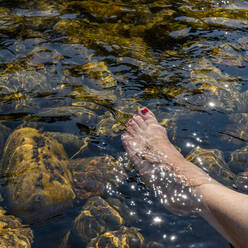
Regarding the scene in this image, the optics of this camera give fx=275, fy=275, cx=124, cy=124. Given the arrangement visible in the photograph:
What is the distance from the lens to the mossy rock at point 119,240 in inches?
86.6

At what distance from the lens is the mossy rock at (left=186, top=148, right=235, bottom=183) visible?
290 cm

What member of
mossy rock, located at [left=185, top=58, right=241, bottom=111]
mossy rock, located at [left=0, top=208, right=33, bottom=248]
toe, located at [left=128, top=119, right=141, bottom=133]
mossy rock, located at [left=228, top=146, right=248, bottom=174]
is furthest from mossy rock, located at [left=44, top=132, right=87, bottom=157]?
mossy rock, located at [left=228, top=146, right=248, bottom=174]

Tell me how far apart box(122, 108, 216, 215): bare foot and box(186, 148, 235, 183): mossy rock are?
Result: 0.10 metres

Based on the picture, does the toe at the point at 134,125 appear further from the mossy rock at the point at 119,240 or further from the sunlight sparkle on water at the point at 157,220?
the mossy rock at the point at 119,240

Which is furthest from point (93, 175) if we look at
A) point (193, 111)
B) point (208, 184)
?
point (193, 111)

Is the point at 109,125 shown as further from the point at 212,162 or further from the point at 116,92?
the point at 212,162

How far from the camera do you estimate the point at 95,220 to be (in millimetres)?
2383

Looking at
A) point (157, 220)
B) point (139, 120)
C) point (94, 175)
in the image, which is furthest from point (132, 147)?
point (157, 220)

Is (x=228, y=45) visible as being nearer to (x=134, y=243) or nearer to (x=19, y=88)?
(x=19, y=88)

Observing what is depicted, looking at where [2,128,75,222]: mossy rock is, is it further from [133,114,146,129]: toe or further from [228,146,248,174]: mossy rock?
[228,146,248,174]: mossy rock

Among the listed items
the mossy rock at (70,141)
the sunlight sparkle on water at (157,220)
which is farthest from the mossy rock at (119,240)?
the mossy rock at (70,141)

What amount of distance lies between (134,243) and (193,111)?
1.89 m

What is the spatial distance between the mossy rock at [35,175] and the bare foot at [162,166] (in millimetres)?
837

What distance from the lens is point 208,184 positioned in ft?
8.84
